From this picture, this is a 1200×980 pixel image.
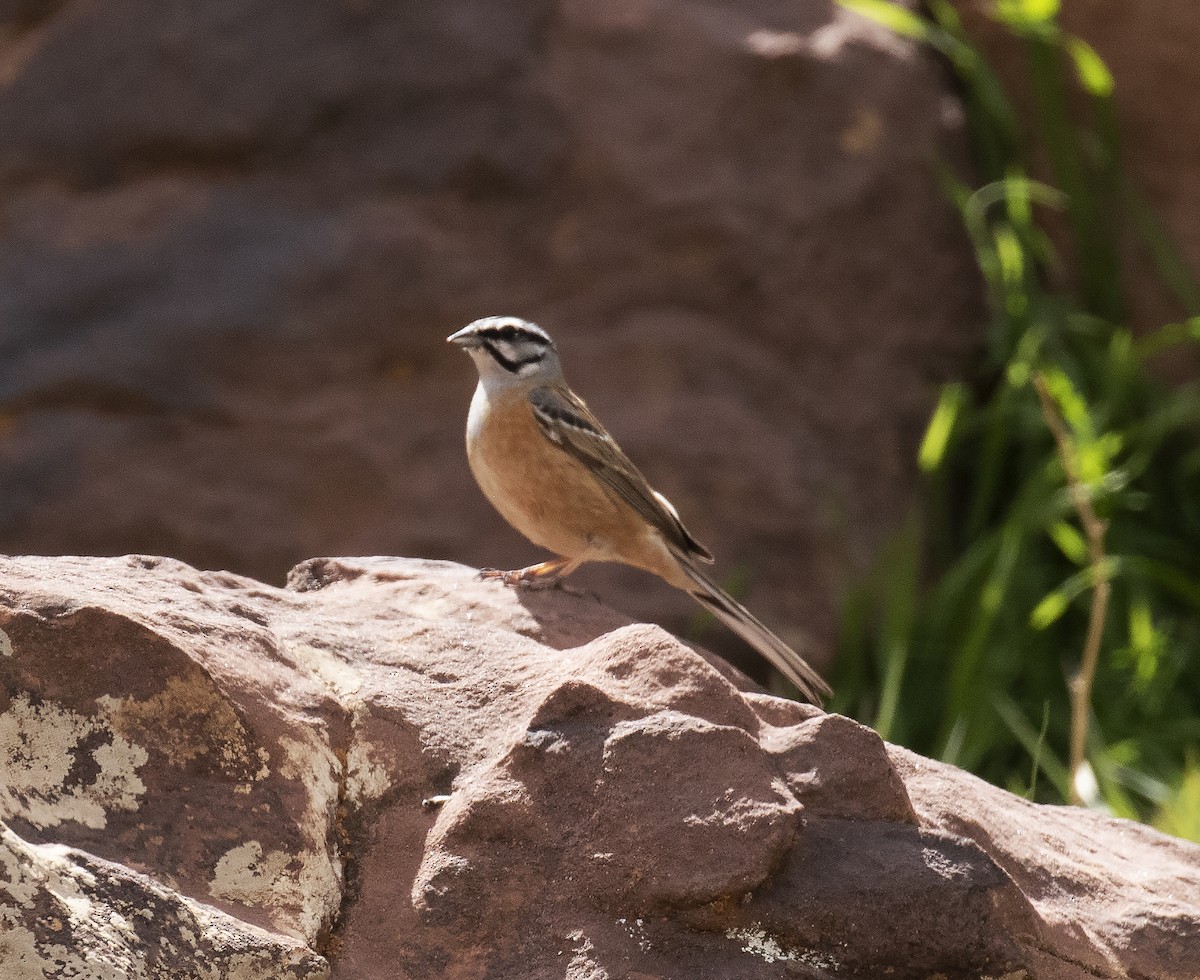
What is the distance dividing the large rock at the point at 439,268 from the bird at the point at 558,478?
5.23ft

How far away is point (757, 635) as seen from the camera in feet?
15.0

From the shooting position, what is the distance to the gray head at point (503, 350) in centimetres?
505

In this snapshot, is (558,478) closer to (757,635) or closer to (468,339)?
(468,339)

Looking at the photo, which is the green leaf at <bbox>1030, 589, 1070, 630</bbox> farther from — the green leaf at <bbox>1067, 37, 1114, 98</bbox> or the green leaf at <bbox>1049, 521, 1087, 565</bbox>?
the green leaf at <bbox>1067, 37, 1114, 98</bbox>

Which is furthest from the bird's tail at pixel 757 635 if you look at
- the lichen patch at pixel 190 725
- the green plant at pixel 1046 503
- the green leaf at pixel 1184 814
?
the lichen patch at pixel 190 725

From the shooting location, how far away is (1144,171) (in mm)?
7703

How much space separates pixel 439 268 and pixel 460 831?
186 inches

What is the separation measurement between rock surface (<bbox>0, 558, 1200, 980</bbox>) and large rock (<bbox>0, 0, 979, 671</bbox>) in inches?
151

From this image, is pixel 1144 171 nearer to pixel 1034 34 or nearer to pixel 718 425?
pixel 1034 34

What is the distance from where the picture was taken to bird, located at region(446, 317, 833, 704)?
491 cm

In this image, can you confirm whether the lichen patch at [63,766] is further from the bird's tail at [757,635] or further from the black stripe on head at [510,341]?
the black stripe on head at [510,341]

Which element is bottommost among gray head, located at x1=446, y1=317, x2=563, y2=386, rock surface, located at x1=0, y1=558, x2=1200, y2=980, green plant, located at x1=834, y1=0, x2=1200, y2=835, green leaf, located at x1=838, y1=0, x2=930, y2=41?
green plant, located at x1=834, y1=0, x2=1200, y2=835

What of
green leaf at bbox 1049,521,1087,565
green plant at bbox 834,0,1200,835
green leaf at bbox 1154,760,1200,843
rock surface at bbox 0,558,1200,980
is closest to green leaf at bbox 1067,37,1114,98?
green plant at bbox 834,0,1200,835

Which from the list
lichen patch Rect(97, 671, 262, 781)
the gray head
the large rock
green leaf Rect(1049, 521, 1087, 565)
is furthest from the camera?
the large rock
